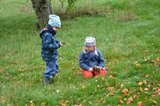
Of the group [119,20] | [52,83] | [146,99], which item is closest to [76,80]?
[52,83]

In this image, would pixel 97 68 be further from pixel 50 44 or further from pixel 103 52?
pixel 103 52

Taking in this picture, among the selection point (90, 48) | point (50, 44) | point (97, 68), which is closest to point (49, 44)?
point (50, 44)

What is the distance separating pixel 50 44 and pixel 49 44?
25 mm

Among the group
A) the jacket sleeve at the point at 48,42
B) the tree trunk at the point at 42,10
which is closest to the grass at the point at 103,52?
the tree trunk at the point at 42,10

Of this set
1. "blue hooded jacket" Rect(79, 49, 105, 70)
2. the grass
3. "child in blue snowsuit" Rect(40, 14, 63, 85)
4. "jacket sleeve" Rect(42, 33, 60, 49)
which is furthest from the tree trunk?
"jacket sleeve" Rect(42, 33, 60, 49)

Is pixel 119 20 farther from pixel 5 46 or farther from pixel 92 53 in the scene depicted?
pixel 92 53

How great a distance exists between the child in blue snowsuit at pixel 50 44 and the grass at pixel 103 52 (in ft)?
0.95

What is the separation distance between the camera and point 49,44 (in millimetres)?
9781

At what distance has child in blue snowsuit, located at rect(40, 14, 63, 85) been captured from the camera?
977cm

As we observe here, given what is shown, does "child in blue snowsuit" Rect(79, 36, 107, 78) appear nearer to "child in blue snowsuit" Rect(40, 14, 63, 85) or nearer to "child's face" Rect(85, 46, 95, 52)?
"child's face" Rect(85, 46, 95, 52)

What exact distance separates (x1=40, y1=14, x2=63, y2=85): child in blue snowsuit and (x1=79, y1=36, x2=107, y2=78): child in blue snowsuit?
0.75 m

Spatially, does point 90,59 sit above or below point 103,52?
above

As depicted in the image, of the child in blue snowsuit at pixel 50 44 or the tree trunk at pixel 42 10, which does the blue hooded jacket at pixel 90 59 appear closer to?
the child in blue snowsuit at pixel 50 44

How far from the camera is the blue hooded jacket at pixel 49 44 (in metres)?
9.77
